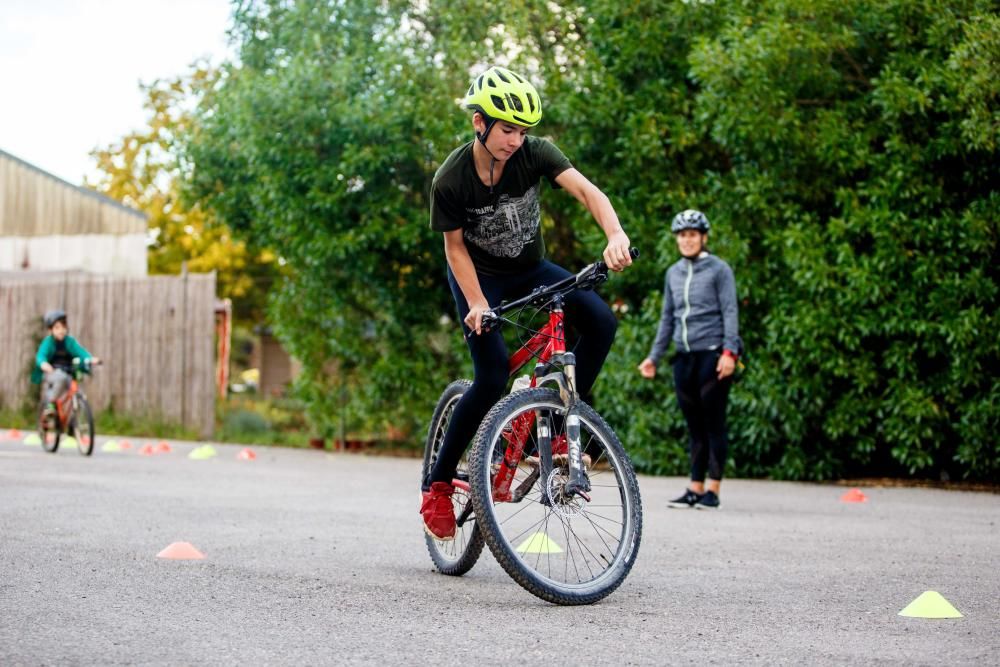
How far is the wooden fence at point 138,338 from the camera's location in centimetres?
1808

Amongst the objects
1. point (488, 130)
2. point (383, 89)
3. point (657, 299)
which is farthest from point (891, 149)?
point (488, 130)

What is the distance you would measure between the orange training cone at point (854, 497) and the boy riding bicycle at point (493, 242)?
5.40 metres

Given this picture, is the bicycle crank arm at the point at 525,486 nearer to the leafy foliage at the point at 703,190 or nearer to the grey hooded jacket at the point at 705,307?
the grey hooded jacket at the point at 705,307

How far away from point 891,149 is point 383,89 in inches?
212

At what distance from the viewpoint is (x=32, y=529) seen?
23.6 feet

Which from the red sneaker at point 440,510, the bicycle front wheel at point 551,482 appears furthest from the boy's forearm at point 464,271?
the red sneaker at point 440,510

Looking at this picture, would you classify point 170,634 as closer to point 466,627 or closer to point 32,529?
point 466,627

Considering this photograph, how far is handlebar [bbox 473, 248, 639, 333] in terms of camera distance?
5.27 meters

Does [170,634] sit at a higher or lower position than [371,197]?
lower

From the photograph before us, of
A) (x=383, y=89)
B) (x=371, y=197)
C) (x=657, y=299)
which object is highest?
(x=383, y=89)

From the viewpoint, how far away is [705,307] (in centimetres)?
940

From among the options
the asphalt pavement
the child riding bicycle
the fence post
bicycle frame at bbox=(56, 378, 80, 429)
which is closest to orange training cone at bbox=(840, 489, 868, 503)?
the asphalt pavement

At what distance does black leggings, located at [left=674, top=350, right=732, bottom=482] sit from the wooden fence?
9800 mm

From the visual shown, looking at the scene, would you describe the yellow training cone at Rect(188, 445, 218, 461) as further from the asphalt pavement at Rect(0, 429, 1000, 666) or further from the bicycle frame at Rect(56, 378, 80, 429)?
the asphalt pavement at Rect(0, 429, 1000, 666)
